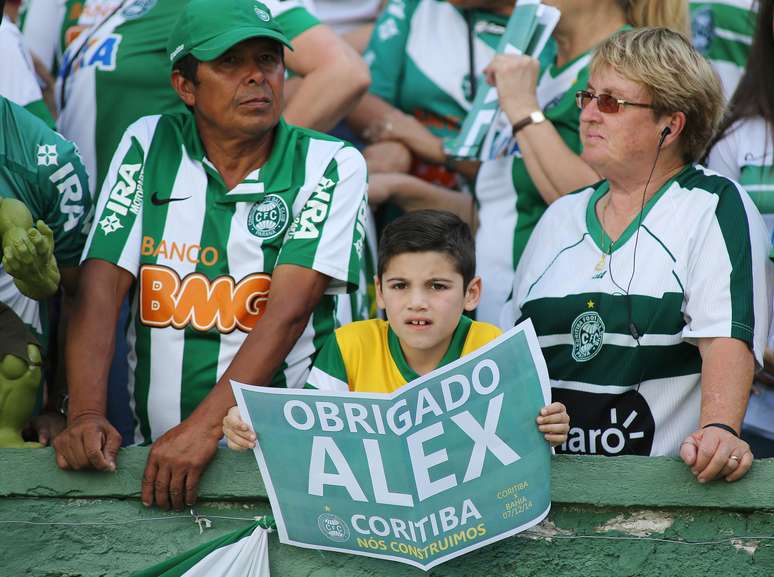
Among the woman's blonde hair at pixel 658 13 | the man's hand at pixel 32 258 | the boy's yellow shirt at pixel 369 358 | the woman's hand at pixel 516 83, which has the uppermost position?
the woman's blonde hair at pixel 658 13

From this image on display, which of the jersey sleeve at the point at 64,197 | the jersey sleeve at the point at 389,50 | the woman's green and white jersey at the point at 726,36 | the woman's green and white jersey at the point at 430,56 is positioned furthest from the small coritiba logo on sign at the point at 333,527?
the woman's green and white jersey at the point at 726,36

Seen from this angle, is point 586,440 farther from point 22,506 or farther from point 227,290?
point 22,506

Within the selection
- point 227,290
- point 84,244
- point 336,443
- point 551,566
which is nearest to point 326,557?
point 336,443

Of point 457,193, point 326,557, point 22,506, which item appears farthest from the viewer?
point 457,193

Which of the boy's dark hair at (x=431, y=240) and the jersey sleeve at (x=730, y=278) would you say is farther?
the boy's dark hair at (x=431, y=240)

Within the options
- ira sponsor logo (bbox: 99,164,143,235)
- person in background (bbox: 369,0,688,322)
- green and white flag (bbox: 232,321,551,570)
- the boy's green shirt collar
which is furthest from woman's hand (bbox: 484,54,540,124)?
green and white flag (bbox: 232,321,551,570)

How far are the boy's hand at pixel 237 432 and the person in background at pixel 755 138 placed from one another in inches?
67.4

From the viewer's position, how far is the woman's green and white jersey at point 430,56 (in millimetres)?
5031

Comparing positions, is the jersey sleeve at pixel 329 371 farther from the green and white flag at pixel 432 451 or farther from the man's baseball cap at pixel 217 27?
the man's baseball cap at pixel 217 27

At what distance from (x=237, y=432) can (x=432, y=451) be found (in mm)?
509

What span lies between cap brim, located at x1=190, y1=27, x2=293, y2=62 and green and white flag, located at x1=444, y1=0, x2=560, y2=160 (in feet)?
3.01

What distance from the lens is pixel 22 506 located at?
12.0 ft

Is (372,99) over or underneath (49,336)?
over

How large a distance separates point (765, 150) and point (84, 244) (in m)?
2.21
